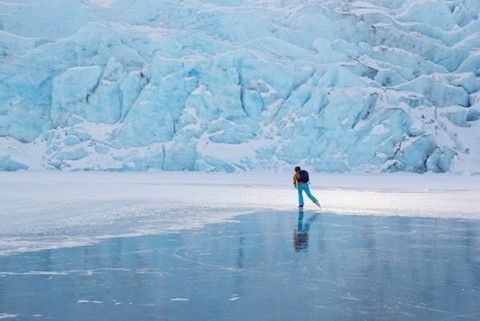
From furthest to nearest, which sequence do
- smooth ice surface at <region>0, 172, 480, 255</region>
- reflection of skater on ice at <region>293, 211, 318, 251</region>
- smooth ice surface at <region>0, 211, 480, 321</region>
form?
1. smooth ice surface at <region>0, 172, 480, 255</region>
2. reflection of skater on ice at <region>293, 211, 318, 251</region>
3. smooth ice surface at <region>0, 211, 480, 321</region>

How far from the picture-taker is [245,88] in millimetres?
36031

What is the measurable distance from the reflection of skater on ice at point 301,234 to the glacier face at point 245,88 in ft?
67.5

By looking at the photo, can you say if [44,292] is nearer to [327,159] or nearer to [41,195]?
[41,195]

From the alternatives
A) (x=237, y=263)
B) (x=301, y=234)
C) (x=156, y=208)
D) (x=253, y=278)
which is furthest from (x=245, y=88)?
(x=253, y=278)

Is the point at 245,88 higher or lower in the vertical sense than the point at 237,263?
higher

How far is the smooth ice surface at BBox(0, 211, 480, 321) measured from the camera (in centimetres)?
475

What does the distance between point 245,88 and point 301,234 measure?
2688 centimetres

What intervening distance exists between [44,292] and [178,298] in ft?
4.24

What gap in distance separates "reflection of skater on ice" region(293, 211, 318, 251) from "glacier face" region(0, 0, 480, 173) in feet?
67.5

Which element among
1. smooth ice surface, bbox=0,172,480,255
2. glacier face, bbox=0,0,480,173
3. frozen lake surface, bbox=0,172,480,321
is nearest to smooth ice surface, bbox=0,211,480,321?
frozen lake surface, bbox=0,172,480,321

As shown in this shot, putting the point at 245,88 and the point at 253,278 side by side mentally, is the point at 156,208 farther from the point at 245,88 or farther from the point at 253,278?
the point at 245,88

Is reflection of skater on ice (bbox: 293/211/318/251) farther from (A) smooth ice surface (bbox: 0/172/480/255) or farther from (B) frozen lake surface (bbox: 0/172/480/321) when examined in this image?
(A) smooth ice surface (bbox: 0/172/480/255)

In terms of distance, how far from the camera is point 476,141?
3388cm

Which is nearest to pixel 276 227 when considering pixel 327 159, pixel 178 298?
pixel 178 298
